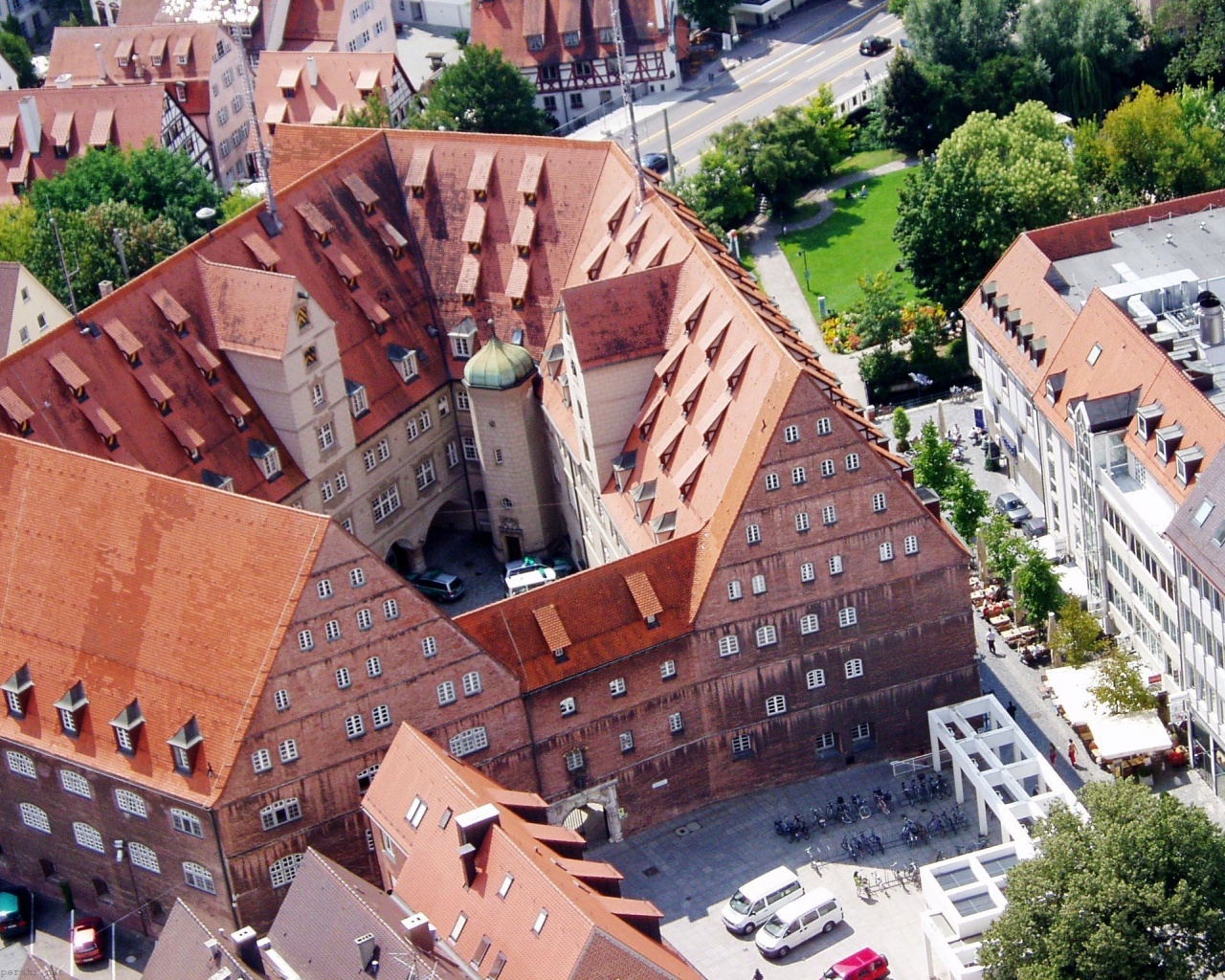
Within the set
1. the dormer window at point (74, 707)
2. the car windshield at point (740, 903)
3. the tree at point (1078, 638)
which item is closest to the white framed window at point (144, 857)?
the dormer window at point (74, 707)

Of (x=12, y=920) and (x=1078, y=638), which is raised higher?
(x=1078, y=638)

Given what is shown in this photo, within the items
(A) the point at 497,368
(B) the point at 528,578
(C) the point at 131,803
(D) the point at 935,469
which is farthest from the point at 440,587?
(C) the point at 131,803

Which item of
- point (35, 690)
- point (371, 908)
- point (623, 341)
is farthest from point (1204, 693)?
point (35, 690)

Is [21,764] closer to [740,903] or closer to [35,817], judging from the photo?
[35,817]

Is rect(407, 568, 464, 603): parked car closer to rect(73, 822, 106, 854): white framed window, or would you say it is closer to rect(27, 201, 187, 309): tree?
rect(73, 822, 106, 854): white framed window

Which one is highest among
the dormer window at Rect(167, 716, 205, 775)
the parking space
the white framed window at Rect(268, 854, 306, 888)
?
the dormer window at Rect(167, 716, 205, 775)

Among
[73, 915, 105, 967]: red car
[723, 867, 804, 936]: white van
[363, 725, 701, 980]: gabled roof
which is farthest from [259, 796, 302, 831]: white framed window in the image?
[723, 867, 804, 936]: white van
